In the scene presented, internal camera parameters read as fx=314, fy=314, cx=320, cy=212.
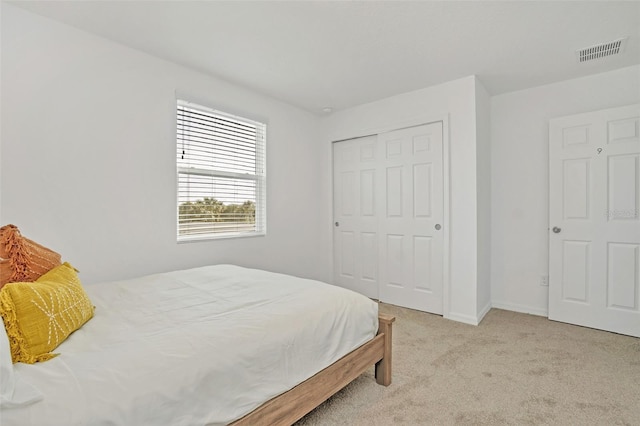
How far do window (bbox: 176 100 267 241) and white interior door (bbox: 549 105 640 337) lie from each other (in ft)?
10.0

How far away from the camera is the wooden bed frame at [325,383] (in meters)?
1.26

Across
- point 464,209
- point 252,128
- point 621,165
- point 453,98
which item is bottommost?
point 464,209

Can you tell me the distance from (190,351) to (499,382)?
189 cm

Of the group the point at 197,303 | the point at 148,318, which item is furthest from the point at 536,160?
the point at 148,318

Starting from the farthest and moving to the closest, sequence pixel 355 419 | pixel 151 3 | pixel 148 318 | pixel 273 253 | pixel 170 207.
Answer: pixel 273 253 → pixel 170 207 → pixel 151 3 → pixel 355 419 → pixel 148 318

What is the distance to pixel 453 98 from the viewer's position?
3.14 metres

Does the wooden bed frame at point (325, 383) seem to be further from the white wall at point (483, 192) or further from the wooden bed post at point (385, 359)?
the white wall at point (483, 192)

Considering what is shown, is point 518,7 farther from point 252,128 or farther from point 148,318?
point 148,318

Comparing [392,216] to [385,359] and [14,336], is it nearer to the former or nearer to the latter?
[385,359]

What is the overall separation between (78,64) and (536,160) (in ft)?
13.8

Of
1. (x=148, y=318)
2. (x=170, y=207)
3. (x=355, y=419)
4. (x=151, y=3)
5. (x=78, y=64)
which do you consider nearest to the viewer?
(x=148, y=318)

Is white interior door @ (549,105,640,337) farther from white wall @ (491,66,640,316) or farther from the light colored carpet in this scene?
the light colored carpet

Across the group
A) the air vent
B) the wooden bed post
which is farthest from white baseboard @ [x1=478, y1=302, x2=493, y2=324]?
the air vent

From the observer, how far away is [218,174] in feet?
10.3
